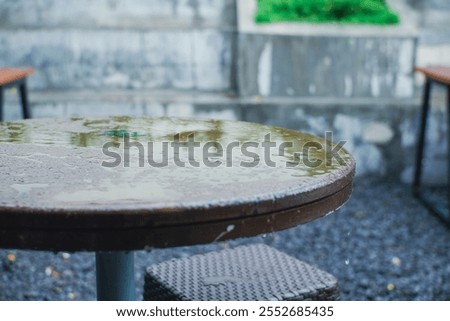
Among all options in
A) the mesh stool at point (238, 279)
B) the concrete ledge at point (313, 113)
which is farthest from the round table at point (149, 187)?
the concrete ledge at point (313, 113)

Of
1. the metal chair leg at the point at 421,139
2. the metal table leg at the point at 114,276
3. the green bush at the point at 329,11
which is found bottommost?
the metal chair leg at the point at 421,139

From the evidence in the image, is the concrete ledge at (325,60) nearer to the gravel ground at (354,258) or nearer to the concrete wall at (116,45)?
the concrete wall at (116,45)

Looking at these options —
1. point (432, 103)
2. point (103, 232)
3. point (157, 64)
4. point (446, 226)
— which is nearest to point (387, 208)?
point (446, 226)

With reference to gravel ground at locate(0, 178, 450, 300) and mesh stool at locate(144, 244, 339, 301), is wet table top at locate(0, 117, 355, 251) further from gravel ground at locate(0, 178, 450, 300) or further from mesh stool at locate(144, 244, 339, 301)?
gravel ground at locate(0, 178, 450, 300)

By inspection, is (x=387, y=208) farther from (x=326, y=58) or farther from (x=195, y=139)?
(x=195, y=139)

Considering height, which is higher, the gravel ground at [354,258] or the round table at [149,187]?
the round table at [149,187]

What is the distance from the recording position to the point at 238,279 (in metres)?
2.13

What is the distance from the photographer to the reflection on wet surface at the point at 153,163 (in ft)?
4.62

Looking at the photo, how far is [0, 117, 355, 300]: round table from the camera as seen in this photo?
129cm

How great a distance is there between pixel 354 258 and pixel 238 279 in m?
2.01

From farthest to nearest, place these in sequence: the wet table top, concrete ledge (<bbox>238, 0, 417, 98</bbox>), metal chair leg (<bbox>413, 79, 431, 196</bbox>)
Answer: concrete ledge (<bbox>238, 0, 417, 98</bbox>), metal chair leg (<bbox>413, 79, 431, 196</bbox>), the wet table top

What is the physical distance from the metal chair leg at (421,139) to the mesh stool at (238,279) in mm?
3005

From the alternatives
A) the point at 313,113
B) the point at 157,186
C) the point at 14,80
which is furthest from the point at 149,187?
the point at 313,113

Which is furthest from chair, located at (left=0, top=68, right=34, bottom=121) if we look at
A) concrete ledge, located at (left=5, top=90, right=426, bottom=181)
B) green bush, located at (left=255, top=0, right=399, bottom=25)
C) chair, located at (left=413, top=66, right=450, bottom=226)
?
chair, located at (left=413, top=66, right=450, bottom=226)
